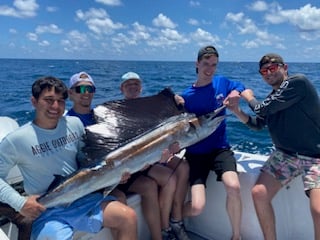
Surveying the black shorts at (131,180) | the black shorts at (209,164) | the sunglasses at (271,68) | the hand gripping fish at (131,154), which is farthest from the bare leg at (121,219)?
the sunglasses at (271,68)

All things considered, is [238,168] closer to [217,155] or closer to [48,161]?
[217,155]

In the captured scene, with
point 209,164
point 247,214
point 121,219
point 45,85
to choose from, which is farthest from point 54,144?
point 247,214

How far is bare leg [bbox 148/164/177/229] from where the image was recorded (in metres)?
2.19

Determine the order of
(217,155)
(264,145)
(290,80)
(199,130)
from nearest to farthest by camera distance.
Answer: (290,80)
(199,130)
(217,155)
(264,145)

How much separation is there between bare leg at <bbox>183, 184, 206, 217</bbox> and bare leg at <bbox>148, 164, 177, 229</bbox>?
0.14m

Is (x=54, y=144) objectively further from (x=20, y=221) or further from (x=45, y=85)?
(x=20, y=221)

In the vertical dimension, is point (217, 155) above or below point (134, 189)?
above

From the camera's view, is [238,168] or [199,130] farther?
[238,168]

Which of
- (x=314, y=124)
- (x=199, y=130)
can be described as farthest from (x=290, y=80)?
(x=199, y=130)

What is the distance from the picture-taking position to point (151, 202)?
2.16 m

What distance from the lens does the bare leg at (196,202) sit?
2.20m

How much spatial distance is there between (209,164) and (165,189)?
387 millimetres

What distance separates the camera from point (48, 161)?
185cm

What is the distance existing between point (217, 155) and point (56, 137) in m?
1.09
